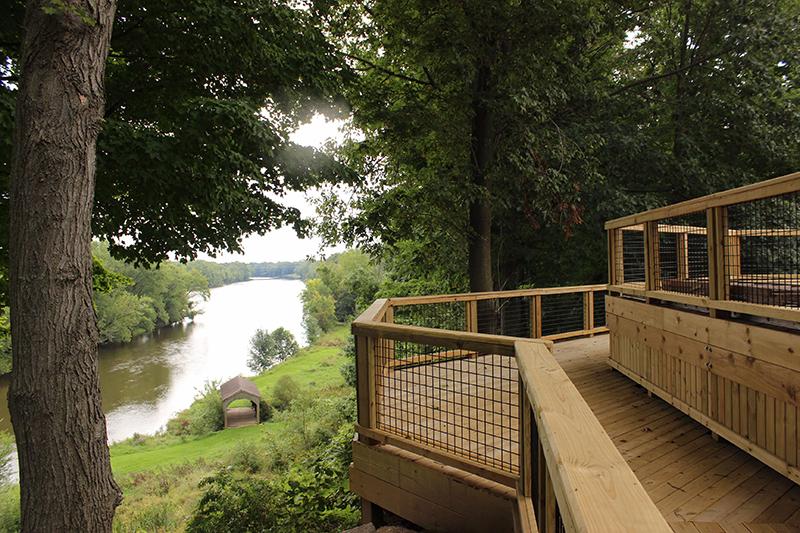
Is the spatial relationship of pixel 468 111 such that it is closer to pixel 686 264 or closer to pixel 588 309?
pixel 588 309

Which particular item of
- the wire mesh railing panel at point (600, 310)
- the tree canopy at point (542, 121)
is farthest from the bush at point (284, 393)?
the wire mesh railing panel at point (600, 310)

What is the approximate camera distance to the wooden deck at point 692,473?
2504 mm

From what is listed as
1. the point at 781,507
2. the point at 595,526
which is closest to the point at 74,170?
the point at 595,526

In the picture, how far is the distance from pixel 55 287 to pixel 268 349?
4237 centimetres

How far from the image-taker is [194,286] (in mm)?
58562

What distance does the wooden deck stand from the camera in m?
2.50

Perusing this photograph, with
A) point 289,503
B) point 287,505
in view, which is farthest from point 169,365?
point 289,503

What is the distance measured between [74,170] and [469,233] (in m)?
6.67

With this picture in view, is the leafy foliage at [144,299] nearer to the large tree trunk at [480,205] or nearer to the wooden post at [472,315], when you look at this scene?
the large tree trunk at [480,205]

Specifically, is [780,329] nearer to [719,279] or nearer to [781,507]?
[719,279]

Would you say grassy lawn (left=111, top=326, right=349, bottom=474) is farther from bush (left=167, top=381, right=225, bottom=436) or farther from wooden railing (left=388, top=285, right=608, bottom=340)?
wooden railing (left=388, top=285, right=608, bottom=340)

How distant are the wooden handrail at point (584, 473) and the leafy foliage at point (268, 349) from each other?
1751 inches

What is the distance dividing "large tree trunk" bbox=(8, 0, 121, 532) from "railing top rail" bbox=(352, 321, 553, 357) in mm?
2648

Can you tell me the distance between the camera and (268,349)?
4397cm
